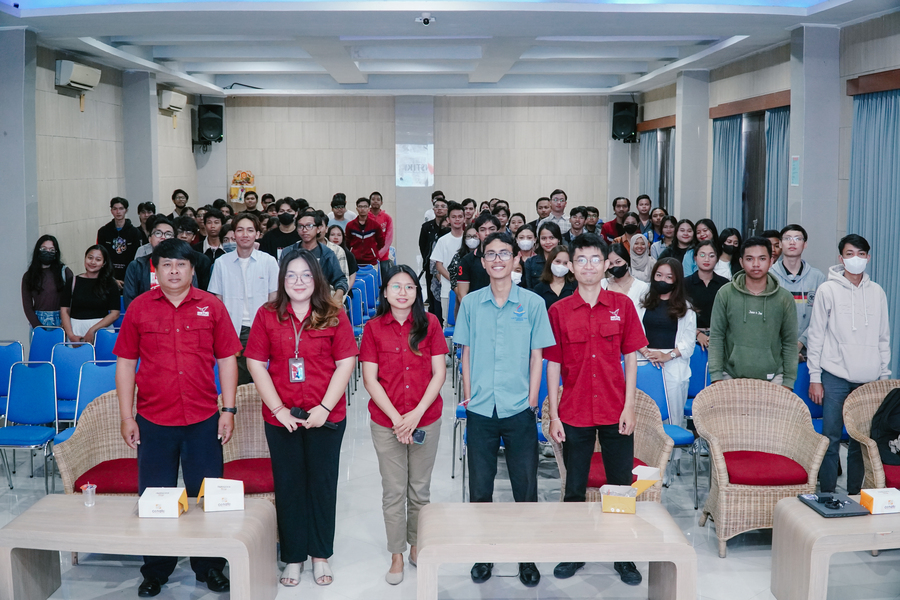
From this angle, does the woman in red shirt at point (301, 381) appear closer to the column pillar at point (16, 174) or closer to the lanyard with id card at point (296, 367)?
the lanyard with id card at point (296, 367)

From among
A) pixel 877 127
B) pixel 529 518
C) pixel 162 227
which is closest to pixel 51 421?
pixel 162 227

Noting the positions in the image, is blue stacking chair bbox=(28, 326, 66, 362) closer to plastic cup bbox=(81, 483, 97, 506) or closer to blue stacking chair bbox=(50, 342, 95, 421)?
blue stacking chair bbox=(50, 342, 95, 421)

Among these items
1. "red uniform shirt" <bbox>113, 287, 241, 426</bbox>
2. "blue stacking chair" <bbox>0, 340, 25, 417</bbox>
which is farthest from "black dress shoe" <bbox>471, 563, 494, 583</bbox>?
"blue stacking chair" <bbox>0, 340, 25, 417</bbox>

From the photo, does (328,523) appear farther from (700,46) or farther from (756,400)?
(700,46)

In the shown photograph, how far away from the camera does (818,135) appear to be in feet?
25.2

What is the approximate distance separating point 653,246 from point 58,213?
650 centimetres

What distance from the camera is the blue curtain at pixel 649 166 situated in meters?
13.5

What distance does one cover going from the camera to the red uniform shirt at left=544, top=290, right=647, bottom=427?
156 inches

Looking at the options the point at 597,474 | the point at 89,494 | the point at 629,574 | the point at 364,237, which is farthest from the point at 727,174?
the point at 89,494

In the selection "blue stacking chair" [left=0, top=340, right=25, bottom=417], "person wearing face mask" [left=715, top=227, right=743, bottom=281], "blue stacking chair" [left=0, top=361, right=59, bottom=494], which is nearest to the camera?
"blue stacking chair" [left=0, top=361, right=59, bottom=494]

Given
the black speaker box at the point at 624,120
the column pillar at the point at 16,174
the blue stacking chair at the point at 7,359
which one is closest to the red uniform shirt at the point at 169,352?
the blue stacking chair at the point at 7,359

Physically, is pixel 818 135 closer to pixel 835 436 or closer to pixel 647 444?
pixel 835 436

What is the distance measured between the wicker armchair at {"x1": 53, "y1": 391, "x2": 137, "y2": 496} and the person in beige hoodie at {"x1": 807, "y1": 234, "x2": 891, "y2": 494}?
394 centimetres

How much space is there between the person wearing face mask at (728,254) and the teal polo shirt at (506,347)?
347cm
